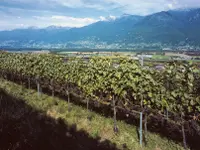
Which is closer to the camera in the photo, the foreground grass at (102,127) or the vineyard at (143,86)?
the vineyard at (143,86)

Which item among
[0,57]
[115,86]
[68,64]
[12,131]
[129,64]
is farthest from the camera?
[0,57]

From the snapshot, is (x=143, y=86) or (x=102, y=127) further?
(x=102, y=127)

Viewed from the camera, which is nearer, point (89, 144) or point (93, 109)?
point (89, 144)

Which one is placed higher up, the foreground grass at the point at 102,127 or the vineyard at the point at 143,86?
the vineyard at the point at 143,86

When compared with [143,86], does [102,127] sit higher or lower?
lower

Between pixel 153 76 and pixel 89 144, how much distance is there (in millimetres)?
6077

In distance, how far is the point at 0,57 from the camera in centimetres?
4588

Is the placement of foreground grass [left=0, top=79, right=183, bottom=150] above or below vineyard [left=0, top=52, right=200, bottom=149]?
below

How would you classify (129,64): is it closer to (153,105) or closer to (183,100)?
(153,105)

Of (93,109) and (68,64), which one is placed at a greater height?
(68,64)

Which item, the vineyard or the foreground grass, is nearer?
the vineyard

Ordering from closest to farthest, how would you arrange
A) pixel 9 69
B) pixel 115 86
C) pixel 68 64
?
A: 1. pixel 115 86
2. pixel 68 64
3. pixel 9 69

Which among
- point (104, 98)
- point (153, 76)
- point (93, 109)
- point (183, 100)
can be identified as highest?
point (153, 76)

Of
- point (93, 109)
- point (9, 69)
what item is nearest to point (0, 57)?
point (9, 69)
